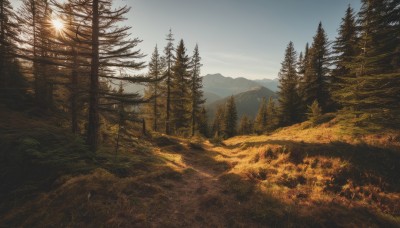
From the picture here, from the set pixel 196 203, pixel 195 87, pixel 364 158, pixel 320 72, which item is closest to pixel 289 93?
pixel 320 72

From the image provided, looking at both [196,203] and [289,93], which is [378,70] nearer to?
[196,203]

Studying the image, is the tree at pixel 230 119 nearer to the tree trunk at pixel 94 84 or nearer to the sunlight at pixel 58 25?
the tree trunk at pixel 94 84

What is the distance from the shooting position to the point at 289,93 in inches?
1342

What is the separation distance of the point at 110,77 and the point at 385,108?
17.3 metres

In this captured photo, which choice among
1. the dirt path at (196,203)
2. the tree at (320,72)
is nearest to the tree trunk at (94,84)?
the dirt path at (196,203)

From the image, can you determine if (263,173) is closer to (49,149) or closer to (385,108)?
(385,108)

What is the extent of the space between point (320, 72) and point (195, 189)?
2917 centimetres

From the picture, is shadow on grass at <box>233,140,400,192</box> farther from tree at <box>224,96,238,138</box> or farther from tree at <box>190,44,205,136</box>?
tree at <box>224,96,238,138</box>

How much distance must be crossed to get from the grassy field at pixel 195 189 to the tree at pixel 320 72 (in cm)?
1861

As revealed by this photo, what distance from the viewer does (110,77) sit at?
10.2m

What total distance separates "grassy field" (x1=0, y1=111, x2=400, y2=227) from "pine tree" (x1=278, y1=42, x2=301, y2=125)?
73.6 ft

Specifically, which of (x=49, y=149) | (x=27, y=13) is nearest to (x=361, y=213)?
(x=49, y=149)

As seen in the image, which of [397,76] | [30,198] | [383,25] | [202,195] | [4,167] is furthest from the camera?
[383,25]

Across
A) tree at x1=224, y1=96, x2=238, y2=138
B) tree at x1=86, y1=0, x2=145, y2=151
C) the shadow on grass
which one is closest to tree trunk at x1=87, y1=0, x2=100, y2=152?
tree at x1=86, y1=0, x2=145, y2=151
